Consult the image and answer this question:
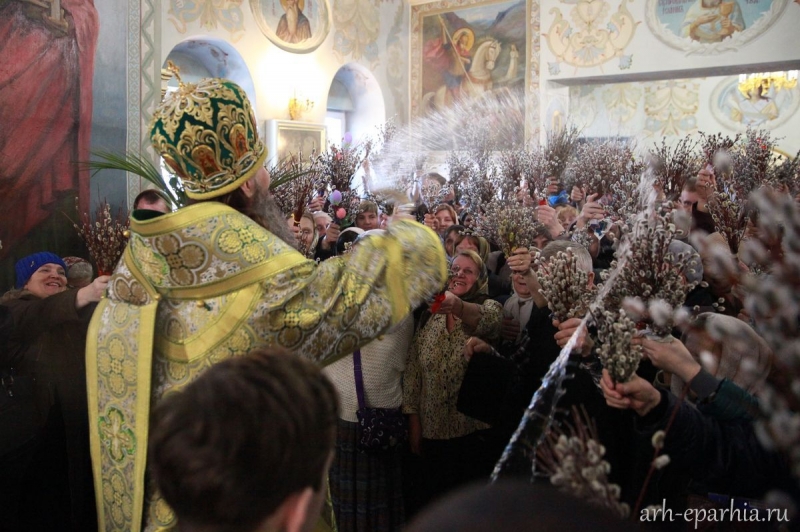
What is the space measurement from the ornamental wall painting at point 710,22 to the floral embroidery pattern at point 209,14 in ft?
21.5

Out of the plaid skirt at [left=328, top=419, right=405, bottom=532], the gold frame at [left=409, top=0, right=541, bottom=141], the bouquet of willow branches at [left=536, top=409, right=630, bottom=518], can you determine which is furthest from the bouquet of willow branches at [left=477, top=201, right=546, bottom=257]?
the gold frame at [left=409, top=0, right=541, bottom=141]

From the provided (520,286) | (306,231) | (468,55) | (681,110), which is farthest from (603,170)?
(681,110)

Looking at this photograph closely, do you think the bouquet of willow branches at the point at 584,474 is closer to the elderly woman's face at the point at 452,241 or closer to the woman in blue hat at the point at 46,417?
the woman in blue hat at the point at 46,417

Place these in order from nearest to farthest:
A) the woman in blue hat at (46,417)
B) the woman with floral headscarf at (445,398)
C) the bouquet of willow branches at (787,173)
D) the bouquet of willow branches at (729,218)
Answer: the woman in blue hat at (46,417), the woman with floral headscarf at (445,398), the bouquet of willow branches at (729,218), the bouquet of willow branches at (787,173)

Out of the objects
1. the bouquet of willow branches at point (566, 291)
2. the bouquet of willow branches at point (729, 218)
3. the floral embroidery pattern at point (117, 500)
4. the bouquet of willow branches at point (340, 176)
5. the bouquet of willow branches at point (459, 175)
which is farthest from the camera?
the bouquet of willow branches at point (459, 175)

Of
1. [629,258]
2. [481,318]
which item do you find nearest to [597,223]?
[481,318]

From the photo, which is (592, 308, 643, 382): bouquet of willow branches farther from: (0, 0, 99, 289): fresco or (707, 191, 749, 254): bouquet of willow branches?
(0, 0, 99, 289): fresco

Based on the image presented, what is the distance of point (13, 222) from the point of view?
7.11m

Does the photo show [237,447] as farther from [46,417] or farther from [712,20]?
[712,20]

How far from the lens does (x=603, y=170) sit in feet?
26.0

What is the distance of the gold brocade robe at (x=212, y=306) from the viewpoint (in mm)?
2057

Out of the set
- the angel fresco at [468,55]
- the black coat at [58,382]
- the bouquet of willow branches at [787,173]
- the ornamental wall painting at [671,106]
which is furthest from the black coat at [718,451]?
the ornamental wall painting at [671,106]

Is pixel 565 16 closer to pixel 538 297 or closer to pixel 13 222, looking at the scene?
pixel 13 222

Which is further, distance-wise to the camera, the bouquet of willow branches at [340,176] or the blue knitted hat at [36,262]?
the bouquet of willow branches at [340,176]
